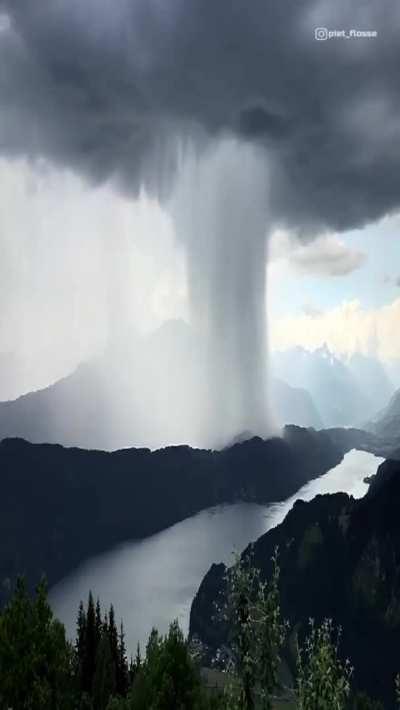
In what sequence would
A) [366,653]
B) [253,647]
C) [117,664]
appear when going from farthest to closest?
1. [366,653]
2. [117,664]
3. [253,647]

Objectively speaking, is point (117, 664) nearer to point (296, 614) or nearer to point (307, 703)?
point (307, 703)

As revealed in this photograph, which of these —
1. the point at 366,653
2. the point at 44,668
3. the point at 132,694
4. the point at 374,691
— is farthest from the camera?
the point at 366,653

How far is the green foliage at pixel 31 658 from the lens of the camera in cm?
4062

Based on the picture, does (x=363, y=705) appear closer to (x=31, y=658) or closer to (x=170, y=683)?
(x=170, y=683)

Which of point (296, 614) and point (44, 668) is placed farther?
point (296, 614)

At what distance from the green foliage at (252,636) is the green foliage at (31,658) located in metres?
20.3

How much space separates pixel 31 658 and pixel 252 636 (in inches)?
907

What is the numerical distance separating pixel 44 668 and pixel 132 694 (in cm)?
751

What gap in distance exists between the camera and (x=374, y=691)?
134 m

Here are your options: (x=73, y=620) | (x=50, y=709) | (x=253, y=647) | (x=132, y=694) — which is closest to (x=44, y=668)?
Answer: (x=50, y=709)

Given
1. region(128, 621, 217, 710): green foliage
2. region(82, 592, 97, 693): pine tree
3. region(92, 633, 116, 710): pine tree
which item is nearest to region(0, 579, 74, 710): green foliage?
region(128, 621, 217, 710): green foliage

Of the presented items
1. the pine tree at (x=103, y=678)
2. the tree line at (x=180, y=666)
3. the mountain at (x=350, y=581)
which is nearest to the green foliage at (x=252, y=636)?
the tree line at (x=180, y=666)

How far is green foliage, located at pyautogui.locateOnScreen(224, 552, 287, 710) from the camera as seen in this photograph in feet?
83.0

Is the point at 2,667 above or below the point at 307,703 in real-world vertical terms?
below
